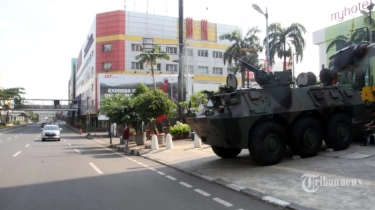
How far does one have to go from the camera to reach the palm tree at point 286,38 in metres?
38.1

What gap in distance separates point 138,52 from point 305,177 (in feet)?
181

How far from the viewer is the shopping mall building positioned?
53.0 m

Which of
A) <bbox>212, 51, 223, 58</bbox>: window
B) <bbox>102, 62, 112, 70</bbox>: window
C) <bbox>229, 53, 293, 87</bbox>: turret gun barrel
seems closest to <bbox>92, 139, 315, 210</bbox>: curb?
<bbox>229, 53, 293, 87</bbox>: turret gun barrel

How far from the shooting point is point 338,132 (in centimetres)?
1143

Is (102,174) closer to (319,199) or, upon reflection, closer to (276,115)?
(276,115)

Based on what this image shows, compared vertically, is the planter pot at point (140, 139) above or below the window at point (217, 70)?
below

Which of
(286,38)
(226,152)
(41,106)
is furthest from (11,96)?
(226,152)

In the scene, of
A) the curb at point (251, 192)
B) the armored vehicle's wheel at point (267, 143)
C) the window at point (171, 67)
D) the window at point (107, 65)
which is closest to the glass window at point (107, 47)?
the window at point (107, 65)

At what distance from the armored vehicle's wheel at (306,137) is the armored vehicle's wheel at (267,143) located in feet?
1.57

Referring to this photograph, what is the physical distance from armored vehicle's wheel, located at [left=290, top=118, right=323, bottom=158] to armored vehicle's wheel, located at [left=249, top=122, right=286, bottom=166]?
479mm

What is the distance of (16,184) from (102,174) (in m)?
2.48

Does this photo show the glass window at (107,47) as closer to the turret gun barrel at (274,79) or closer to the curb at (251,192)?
the curb at (251,192)

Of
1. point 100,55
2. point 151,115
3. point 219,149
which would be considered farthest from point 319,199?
point 100,55

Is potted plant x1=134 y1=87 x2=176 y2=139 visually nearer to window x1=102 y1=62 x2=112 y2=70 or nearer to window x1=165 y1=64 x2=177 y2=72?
window x1=102 y1=62 x2=112 y2=70
